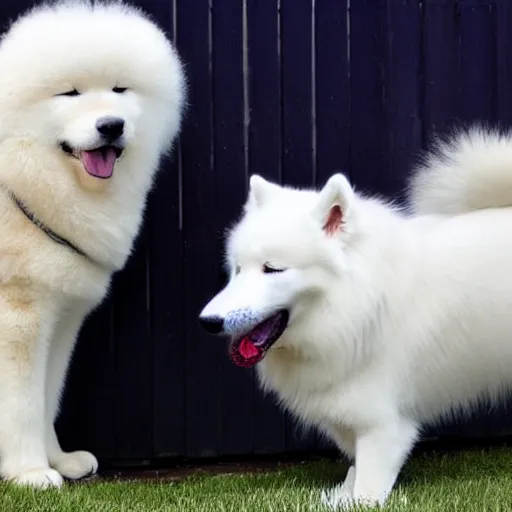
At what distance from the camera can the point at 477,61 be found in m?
4.29

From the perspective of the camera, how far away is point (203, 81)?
13.3 feet

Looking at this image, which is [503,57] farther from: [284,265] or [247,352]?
[247,352]

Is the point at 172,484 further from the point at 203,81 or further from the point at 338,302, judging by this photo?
the point at 203,81

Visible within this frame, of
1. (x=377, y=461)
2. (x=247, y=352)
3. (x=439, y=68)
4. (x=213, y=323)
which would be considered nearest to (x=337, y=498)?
(x=377, y=461)

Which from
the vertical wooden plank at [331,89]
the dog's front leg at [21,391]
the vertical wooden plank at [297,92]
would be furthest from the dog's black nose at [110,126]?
the vertical wooden plank at [331,89]

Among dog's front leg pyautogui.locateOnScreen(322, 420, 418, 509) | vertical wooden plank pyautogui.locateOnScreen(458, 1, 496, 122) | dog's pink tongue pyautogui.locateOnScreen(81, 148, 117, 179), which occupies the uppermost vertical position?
vertical wooden plank pyautogui.locateOnScreen(458, 1, 496, 122)

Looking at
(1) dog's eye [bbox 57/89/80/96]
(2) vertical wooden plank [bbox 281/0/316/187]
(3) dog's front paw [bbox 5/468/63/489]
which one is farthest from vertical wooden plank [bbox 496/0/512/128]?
(3) dog's front paw [bbox 5/468/63/489]

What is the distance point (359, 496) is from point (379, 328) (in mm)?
596

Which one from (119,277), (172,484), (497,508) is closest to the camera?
(497,508)

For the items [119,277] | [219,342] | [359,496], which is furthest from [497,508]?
[119,277]

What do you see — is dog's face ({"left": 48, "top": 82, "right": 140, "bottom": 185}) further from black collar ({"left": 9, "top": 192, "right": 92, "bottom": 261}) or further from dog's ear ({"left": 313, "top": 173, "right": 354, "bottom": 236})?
dog's ear ({"left": 313, "top": 173, "right": 354, "bottom": 236})

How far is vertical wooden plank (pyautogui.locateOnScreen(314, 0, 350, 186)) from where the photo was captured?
413 cm

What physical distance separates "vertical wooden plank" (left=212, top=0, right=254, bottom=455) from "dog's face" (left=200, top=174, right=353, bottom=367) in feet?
3.36

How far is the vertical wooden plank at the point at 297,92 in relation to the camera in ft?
13.5
